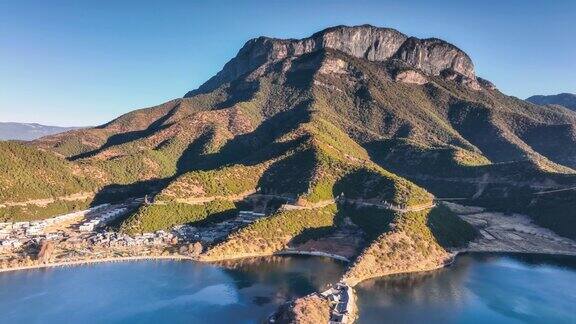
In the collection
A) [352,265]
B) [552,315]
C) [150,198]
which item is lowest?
[552,315]

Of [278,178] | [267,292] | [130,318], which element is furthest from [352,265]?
[278,178]

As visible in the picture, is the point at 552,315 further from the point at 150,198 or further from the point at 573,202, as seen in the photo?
the point at 150,198

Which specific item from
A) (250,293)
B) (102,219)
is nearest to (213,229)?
(102,219)

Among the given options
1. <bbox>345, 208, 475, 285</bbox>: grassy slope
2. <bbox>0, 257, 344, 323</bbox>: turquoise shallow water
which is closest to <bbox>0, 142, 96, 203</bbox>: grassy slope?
<bbox>0, 257, 344, 323</bbox>: turquoise shallow water

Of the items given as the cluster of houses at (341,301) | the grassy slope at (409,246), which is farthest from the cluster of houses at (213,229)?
the cluster of houses at (341,301)

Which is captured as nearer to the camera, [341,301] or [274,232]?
[341,301]

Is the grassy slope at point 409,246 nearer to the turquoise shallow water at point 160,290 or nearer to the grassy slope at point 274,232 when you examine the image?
the turquoise shallow water at point 160,290

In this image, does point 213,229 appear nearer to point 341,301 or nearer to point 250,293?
point 250,293
